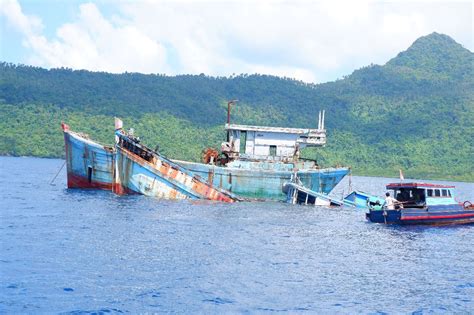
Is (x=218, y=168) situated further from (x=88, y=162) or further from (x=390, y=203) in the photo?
(x=390, y=203)

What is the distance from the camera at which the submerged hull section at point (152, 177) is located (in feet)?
154

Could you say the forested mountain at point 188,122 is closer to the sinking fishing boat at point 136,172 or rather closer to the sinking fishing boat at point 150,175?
the sinking fishing boat at point 136,172

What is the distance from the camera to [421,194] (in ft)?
142

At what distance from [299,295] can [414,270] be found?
8.01m

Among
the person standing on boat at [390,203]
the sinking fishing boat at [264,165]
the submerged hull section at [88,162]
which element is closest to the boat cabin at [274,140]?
the sinking fishing boat at [264,165]

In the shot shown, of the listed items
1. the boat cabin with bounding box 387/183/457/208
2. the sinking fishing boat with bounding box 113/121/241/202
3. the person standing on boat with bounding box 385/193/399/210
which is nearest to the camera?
the person standing on boat with bounding box 385/193/399/210

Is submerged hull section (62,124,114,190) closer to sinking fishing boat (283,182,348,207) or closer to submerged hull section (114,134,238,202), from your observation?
submerged hull section (114,134,238,202)

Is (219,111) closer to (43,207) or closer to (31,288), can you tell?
(43,207)

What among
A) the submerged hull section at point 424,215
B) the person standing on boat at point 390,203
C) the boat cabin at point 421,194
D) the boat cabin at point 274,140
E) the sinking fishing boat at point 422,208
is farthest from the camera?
the boat cabin at point 274,140

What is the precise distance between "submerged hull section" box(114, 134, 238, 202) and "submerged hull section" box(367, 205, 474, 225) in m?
13.3

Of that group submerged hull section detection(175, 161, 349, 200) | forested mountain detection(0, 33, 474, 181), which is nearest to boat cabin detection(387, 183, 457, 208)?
submerged hull section detection(175, 161, 349, 200)

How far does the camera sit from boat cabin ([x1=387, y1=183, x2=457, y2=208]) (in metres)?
42.8

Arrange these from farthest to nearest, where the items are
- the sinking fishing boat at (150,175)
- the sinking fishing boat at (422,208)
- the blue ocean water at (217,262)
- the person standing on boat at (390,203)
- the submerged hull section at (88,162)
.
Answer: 1. the submerged hull section at (88,162)
2. the sinking fishing boat at (150,175)
3. the person standing on boat at (390,203)
4. the sinking fishing boat at (422,208)
5. the blue ocean water at (217,262)

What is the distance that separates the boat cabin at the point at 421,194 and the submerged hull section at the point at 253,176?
1017 centimetres
